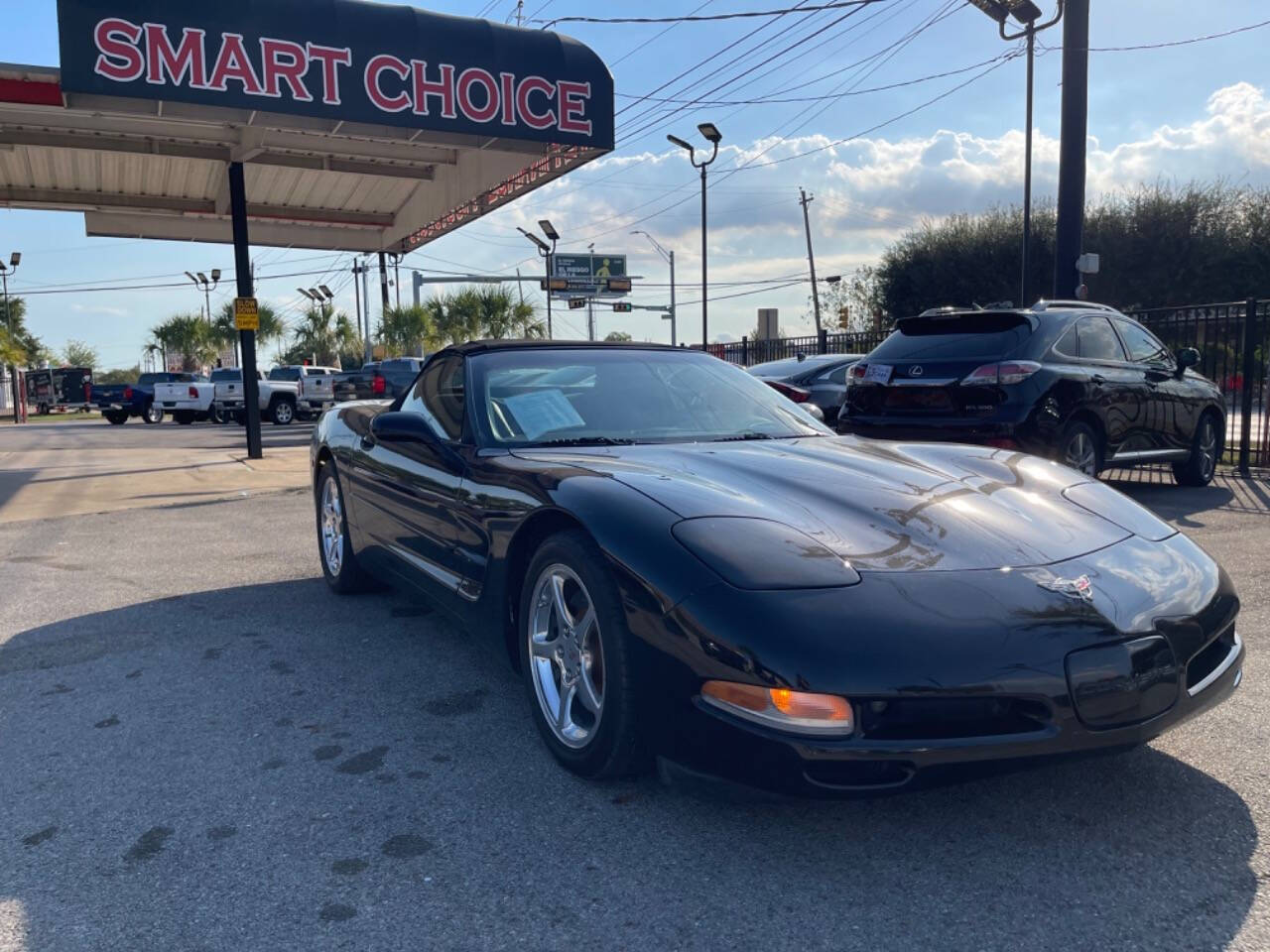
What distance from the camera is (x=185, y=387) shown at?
28.8 m

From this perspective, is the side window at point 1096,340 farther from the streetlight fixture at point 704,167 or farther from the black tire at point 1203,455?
the streetlight fixture at point 704,167

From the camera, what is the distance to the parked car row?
7.21 meters

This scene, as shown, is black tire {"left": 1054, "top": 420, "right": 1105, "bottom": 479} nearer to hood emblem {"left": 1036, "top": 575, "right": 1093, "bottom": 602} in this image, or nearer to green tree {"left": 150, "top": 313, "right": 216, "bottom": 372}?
hood emblem {"left": 1036, "top": 575, "right": 1093, "bottom": 602}

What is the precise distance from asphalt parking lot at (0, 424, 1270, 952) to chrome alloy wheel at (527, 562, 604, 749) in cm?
18

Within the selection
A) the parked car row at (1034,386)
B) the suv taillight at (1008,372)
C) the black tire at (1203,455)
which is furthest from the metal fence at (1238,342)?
the suv taillight at (1008,372)

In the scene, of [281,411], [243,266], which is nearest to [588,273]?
[281,411]

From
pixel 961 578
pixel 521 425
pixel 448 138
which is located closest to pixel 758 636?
pixel 961 578

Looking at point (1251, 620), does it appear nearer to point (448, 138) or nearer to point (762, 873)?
point (762, 873)

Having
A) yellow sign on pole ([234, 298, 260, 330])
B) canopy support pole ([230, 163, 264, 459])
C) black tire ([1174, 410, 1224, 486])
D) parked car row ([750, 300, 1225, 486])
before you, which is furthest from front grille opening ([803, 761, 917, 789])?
canopy support pole ([230, 163, 264, 459])

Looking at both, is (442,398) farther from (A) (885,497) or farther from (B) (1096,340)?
(B) (1096,340)

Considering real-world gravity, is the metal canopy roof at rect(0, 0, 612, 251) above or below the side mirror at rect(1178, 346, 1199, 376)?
above

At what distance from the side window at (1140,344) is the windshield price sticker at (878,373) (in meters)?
2.06

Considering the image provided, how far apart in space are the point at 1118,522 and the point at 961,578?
35.3 inches

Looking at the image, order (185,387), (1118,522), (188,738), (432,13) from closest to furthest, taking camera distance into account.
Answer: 1. (1118,522)
2. (188,738)
3. (432,13)
4. (185,387)
